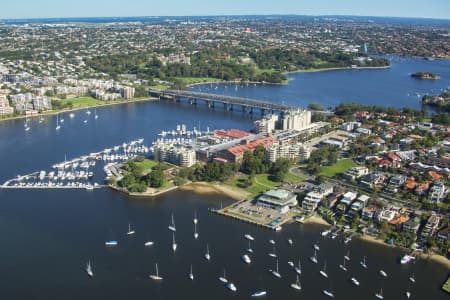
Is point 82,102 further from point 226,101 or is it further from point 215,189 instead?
point 215,189

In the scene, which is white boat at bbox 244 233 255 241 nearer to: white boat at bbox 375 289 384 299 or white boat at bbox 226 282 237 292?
white boat at bbox 226 282 237 292

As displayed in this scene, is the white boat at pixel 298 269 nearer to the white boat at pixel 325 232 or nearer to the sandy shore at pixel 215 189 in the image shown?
the white boat at pixel 325 232

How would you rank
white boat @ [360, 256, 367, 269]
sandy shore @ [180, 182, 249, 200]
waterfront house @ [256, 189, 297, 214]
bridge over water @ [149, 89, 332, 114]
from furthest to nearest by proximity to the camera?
bridge over water @ [149, 89, 332, 114]
sandy shore @ [180, 182, 249, 200]
waterfront house @ [256, 189, 297, 214]
white boat @ [360, 256, 367, 269]

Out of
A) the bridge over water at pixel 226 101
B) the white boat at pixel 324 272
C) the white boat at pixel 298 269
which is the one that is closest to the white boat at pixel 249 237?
the white boat at pixel 298 269

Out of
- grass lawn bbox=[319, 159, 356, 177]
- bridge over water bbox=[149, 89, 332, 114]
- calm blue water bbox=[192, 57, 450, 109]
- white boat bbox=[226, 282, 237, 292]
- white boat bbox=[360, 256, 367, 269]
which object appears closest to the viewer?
white boat bbox=[226, 282, 237, 292]

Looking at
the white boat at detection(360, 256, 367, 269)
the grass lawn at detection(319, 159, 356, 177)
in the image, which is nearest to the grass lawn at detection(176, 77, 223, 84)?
the grass lawn at detection(319, 159, 356, 177)

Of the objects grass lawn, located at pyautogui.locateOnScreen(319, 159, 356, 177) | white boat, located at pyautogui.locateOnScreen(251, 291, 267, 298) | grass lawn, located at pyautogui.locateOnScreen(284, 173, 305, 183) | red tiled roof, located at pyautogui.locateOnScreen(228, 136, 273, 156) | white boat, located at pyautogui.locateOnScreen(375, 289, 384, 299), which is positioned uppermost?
red tiled roof, located at pyautogui.locateOnScreen(228, 136, 273, 156)

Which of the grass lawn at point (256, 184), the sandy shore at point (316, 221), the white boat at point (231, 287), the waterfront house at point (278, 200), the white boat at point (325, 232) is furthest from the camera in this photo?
the grass lawn at point (256, 184)
